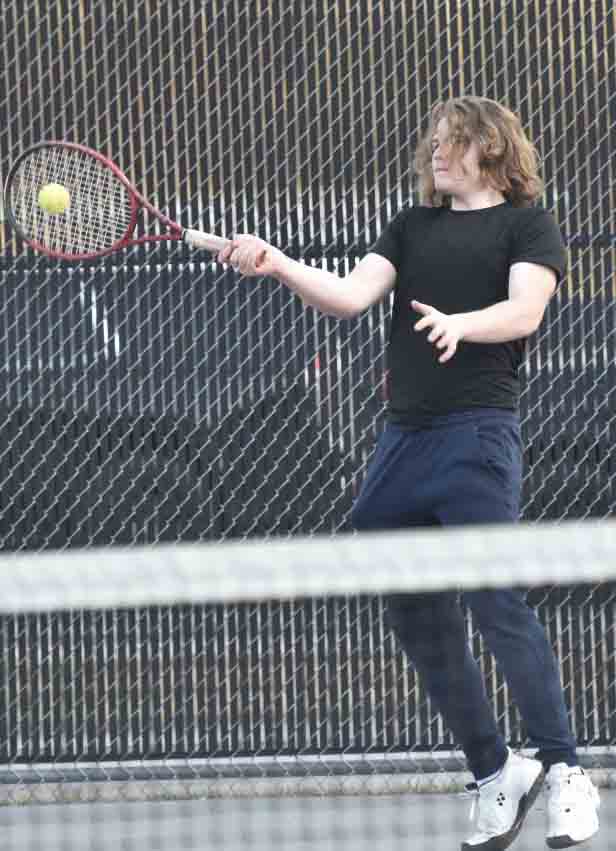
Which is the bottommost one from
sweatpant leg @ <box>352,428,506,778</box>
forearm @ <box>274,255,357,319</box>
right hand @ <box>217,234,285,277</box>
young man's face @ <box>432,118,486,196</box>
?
sweatpant leg @ <box>352,428,506,778</box>

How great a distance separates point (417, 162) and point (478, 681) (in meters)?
1.09

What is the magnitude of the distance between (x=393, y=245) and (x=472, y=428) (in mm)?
433

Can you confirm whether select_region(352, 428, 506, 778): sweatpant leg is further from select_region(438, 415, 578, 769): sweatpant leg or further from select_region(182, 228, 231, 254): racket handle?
select_region(182, 228, 231, 254): racket handle

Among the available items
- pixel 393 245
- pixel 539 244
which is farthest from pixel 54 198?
pixel 539 244

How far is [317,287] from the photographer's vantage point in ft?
11.4

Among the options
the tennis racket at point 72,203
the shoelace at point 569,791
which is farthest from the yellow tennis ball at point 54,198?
the shoelace at point 569,791

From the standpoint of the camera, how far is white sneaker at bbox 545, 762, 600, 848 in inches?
135

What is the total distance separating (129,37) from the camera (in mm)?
5266

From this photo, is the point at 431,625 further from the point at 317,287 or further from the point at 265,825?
the point at 265,825

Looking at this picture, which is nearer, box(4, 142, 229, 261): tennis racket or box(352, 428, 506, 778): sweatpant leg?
box(352, 428, 506, 778): sweatpant leg

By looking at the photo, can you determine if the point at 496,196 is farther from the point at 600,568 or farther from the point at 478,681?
the point at 600,568

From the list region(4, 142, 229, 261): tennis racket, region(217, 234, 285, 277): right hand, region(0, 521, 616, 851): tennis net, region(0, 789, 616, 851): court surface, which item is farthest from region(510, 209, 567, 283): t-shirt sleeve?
region(0, 521, 616, 851): tennis net

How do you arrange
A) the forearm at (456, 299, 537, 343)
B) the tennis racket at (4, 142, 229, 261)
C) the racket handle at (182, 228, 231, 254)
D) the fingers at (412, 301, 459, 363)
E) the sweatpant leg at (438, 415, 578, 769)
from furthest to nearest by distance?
1. the tennis racket at (4, 142, 229, 261)
2. the racket handle at (182, 228, 231, 254)
3. the sweatpant leg at (438, 415, 578, 769)
4. the forearm at (456, 299, 537, 343)
5. the fingers at (412, 301, 459, 363)

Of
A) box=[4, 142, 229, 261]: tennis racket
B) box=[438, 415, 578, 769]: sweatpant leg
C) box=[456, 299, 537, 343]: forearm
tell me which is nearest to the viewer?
box=[456, 299, 537, 343]: forearm
